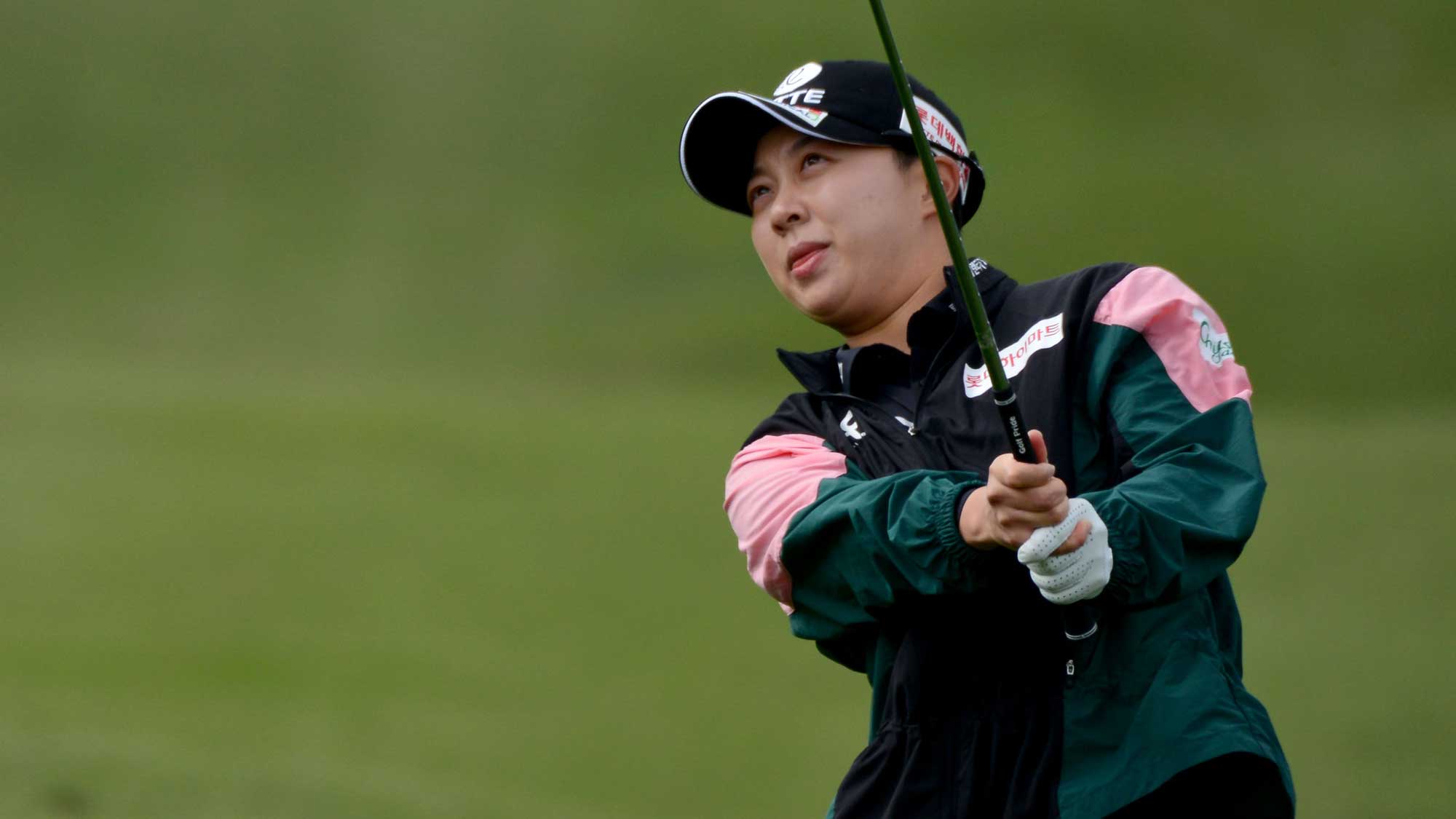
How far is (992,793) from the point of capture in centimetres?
134

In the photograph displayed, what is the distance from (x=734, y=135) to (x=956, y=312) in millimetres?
354

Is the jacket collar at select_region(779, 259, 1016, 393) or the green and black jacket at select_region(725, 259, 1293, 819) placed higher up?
the jacket collar at select_region(779, 259, 1016, 393)

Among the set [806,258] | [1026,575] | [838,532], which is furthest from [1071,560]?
[806,258]

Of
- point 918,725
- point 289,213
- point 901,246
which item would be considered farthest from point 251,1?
point 918,725

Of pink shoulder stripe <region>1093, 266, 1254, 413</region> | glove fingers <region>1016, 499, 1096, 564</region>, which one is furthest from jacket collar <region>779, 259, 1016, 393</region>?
glove fingers <region>1016, 499, 1096, 564</region>

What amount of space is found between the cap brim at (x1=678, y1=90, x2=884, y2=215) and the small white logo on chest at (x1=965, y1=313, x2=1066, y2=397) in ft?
0.98

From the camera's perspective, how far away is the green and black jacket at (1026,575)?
126 centimetres

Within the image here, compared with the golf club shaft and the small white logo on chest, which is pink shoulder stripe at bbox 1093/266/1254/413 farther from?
the golf club shaft

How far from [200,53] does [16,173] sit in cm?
48

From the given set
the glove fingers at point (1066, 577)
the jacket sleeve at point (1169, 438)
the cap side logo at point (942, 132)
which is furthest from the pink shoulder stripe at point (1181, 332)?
the cap side logo at point (942, 132)

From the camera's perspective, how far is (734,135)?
1.76m

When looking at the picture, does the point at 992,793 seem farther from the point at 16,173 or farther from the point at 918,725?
the point at 16,173

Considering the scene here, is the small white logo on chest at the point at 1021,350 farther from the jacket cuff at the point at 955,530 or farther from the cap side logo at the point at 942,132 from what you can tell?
the cap side logo at the point at 942,132

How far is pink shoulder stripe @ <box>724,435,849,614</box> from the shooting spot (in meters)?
1.49
